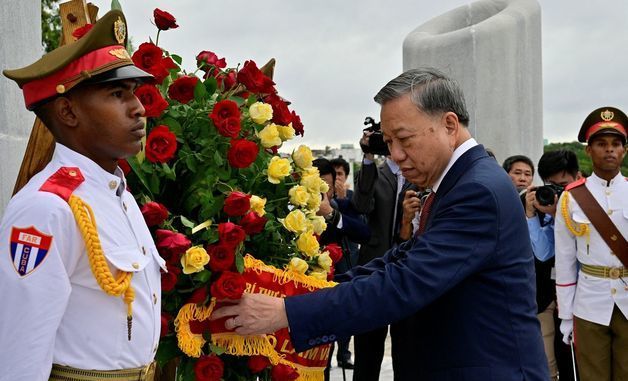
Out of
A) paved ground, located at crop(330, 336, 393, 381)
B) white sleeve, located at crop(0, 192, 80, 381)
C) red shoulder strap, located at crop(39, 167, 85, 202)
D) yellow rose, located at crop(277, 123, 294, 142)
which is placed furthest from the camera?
paved ground, located at crop(330, 336, 393, 381)

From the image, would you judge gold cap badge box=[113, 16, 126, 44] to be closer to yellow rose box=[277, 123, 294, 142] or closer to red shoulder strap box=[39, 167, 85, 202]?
red shoulder strap box=[39, 167, 85, 202]

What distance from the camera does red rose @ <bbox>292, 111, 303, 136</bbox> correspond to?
2777 mm

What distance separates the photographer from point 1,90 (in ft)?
8.80

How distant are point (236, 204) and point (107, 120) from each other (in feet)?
1.71

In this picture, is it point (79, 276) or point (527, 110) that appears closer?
point (79, 276)

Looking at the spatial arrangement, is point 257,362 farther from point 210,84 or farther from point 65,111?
point 65,111

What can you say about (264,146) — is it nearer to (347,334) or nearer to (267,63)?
(267,63)

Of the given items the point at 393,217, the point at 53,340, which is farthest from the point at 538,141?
the point at 53,340

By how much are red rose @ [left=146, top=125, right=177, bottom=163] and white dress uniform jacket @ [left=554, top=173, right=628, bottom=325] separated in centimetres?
341

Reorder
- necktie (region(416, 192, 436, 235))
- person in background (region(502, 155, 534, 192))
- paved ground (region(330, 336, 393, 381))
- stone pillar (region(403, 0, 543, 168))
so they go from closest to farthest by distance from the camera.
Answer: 1. necktie (region(416, 192, 436, 235))
2. person in background (region(502, 155, 534, 192))
3. paved ground (region(330, 336, 393, 381))
4. stone pillar (region(403, 0, 543, 168))

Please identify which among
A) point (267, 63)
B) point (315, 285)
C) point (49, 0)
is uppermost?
point (49, 0)

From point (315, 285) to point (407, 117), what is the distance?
70 centimetres

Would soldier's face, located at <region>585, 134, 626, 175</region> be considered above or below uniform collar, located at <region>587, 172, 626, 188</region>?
above

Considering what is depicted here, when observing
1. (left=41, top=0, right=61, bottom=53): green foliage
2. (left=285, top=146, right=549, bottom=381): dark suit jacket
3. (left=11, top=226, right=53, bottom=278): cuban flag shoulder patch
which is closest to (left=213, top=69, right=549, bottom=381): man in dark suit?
(left=285, top=146, right=549, bottom=381): dark suit jacket
